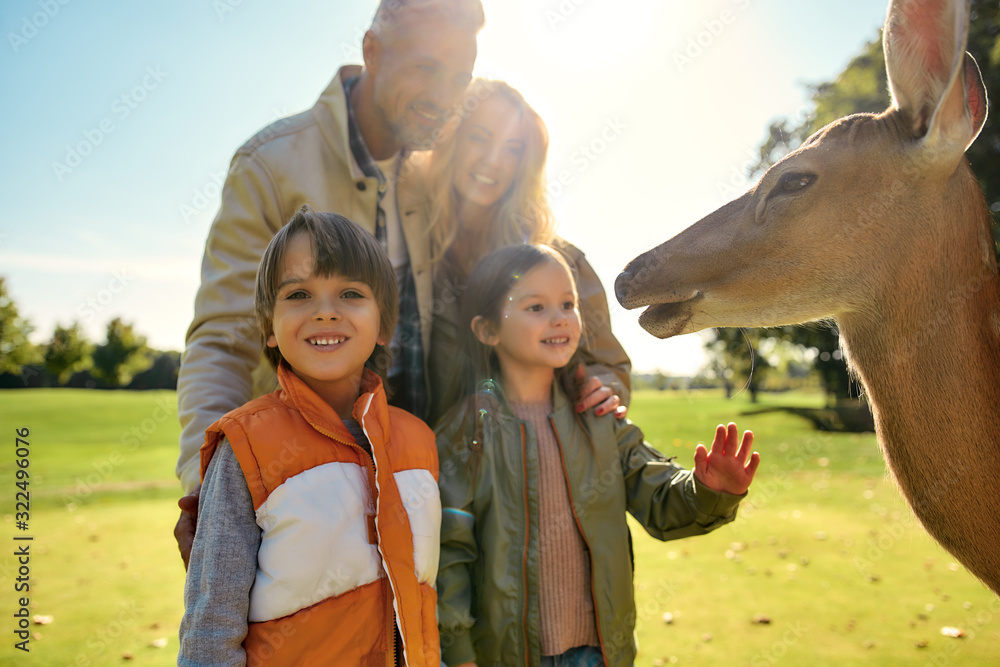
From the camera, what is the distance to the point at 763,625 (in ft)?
14.1

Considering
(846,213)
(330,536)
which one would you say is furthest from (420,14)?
(330,536)

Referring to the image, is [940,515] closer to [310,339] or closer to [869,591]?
[310,339]

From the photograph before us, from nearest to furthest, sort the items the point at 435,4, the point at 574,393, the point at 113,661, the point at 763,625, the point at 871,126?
the point at 871,126, the point at 574,393, the point at 435,4, the point at 113,661, the point at 763,625

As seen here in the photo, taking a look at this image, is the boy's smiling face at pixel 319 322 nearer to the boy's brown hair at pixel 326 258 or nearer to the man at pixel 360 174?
the boy's brown hair at pixel 326 258

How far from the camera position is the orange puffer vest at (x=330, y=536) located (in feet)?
5.54

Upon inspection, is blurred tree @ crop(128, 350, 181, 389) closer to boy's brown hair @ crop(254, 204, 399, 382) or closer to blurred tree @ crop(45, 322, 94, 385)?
blurred tree @ crop(45, 322, 94, 385)

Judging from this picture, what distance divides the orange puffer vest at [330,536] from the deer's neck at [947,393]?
1.60m

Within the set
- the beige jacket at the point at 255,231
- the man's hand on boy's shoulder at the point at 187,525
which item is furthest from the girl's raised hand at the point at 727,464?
the man's hand on boy's shoulder at the point at 187,525

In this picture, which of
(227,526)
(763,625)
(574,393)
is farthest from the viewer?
(763,625)

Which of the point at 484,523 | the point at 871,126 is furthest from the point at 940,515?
the point at 484,523

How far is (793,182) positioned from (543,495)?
1.53m

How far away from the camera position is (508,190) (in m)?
3.48

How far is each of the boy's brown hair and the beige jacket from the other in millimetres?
450

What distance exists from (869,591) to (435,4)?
17.6 ft
